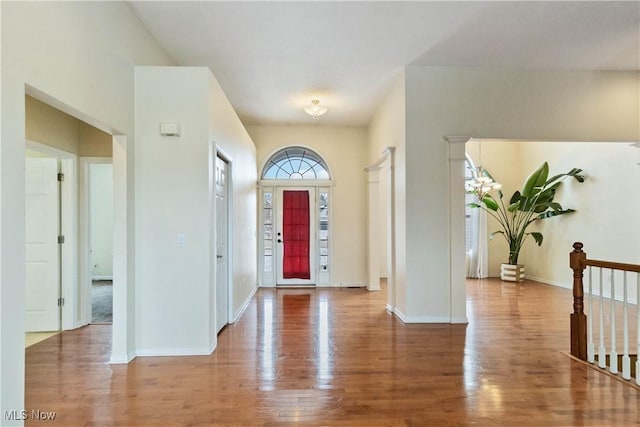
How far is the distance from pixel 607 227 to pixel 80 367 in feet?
25.5

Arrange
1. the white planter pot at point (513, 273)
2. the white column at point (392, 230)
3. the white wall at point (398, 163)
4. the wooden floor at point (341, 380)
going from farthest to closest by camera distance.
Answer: the white planter pot at point (513, 273)
the white column at point (392, 230)
the white wall at point (398, 163)
the wooden floor at point (341, 380)

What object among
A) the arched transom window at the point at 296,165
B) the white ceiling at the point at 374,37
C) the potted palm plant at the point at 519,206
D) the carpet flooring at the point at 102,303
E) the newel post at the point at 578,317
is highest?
the white ceiling at the point at 374,37

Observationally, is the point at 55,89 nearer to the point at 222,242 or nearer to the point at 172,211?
the point at 172,211

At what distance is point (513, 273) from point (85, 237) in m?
7.99

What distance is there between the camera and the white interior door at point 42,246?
166 inches

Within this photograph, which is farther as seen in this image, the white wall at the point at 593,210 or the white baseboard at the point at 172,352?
the white wall at the point at 593,210

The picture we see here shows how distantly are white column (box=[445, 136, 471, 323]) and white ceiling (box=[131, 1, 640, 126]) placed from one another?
3.96ft

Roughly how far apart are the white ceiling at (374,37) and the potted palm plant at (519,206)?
2.90 metres

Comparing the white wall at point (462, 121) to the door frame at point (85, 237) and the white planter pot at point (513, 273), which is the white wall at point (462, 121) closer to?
the white planter pot at point (513, 273)

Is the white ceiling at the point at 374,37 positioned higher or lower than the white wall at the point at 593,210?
higher

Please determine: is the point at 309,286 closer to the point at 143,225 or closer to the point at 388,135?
the point at 388,135

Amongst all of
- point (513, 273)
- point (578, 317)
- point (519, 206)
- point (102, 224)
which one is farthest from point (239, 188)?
point (513, 273)

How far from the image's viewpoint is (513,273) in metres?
7.62

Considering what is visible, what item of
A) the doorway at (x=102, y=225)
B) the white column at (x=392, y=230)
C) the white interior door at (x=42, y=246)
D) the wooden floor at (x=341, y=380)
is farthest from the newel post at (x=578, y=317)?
A: the doorway at (x=102, y=225)
